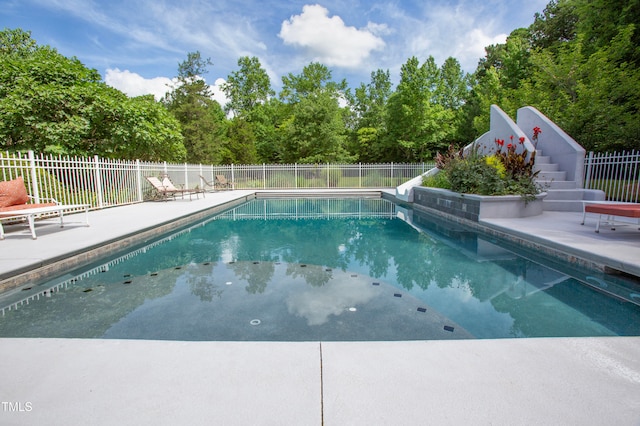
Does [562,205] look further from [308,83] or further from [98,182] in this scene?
[308,83]

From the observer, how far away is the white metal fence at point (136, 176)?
6.45 m

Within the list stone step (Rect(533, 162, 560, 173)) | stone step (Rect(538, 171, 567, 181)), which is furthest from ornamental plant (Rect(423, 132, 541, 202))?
stone step (Rect(533, 162, 560, 173))

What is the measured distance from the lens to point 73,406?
1352 millimetres

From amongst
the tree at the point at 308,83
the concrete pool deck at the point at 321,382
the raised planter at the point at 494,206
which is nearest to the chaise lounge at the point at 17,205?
the concrete pool deck at the point at 321,382

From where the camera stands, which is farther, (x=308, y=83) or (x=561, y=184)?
(x=308, y=83)

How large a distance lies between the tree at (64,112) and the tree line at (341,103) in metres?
0.04

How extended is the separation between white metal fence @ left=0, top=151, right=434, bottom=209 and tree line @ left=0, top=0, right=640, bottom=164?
1.54m

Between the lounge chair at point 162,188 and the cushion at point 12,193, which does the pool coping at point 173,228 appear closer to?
the cushion at point 12,193

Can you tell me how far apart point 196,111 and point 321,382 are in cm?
2359

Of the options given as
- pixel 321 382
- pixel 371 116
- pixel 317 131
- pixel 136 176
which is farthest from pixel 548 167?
pixel 371 116

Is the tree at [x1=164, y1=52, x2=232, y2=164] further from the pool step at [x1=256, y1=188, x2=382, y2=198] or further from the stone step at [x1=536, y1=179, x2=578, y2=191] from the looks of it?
the stone step at [x1=536, y1=179, x2=578, y2=191]

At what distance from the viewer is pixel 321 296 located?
10.3 feet

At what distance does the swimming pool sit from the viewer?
2.43 meters

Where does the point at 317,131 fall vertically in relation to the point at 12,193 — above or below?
above
